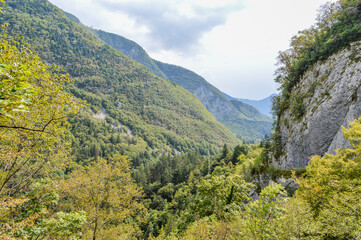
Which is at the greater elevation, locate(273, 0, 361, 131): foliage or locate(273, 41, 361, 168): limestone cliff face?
locate(273, 0, 361, 131): foliage

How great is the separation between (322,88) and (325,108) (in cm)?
338

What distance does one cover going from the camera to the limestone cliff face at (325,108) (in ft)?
53.6

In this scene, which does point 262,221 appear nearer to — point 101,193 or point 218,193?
point 218,193

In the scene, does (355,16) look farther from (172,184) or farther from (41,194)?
(172,184)

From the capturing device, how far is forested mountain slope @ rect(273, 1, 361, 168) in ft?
55.5

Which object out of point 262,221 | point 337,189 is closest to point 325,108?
point 337,189

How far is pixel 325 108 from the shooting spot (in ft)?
60.1

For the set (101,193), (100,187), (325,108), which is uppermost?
(325,108)

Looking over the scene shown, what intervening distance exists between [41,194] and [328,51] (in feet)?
108

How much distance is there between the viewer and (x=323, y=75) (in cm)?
2081

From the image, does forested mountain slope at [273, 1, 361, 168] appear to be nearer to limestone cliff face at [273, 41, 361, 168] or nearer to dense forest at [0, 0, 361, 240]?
limestone cliff face at [273, 41, 361, 168]

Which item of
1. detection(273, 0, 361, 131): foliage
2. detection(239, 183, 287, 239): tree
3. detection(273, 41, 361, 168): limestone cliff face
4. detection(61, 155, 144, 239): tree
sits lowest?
detection(61, 155, 144, 239): tree

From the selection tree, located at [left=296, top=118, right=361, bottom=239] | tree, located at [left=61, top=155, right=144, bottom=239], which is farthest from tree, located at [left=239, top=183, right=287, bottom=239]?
tree, located at [left=61, top=155, right=144, bottom=239]

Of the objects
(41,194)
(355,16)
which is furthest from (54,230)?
(355,16)
